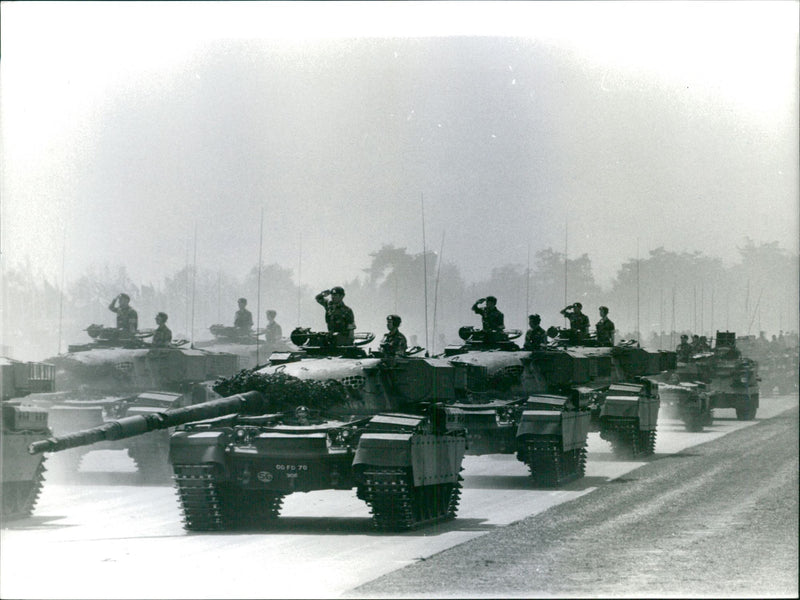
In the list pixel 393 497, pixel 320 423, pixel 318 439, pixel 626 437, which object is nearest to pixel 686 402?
pixel 626 437

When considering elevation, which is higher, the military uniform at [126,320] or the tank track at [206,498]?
the military uniform at [126,320]

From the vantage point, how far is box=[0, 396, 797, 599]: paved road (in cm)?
1395

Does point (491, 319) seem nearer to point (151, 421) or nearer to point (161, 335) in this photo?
point (161, 335)

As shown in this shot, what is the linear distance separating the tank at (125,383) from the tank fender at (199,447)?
7.80 metres

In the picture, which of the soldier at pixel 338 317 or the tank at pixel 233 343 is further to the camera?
the tank at pixel 233 343

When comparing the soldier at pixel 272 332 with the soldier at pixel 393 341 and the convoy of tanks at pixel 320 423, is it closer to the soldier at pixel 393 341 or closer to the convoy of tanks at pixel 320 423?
the convoy of tanks at pixel 320 423

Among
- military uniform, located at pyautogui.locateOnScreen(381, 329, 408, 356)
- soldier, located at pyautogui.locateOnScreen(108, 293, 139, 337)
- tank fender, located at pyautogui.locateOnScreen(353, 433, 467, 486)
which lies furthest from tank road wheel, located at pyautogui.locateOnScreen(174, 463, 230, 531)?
soldier, located at pyautogui.locateOnScreen(108, 293, 139, 337)

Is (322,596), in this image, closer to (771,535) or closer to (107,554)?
(107,554)

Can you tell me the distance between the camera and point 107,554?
16141 millimetres

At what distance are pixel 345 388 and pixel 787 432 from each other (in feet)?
66.9

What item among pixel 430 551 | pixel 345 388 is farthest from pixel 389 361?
pixel 430 551

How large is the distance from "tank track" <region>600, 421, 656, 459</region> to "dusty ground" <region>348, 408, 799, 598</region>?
20.8 feet

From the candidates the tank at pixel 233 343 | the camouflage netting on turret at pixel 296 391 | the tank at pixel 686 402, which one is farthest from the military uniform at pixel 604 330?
the camouflage netting on turret at pixel 296 391

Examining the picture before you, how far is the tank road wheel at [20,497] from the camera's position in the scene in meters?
20.1
